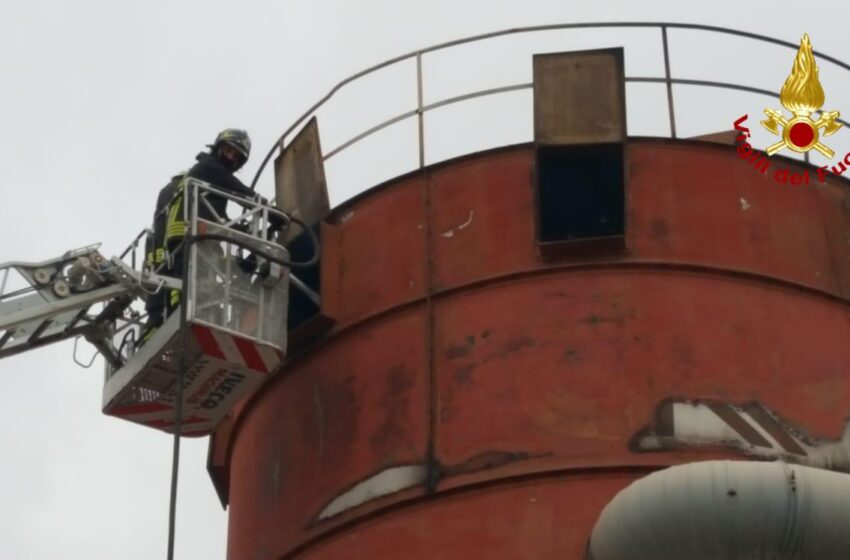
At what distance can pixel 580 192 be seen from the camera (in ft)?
58.2

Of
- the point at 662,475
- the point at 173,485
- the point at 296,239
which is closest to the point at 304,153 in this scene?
the point at 296,239

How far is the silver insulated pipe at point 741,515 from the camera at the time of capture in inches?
538

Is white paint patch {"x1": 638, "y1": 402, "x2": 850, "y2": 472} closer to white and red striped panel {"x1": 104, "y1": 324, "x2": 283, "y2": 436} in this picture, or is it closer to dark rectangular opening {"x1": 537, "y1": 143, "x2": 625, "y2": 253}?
dark rectangular opening {"x1": 537, "y1": 143, "x2": 625, "y2": 253}

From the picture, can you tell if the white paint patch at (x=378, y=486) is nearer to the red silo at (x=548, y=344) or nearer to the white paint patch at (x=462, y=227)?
the red silo at (x=548, y=344)

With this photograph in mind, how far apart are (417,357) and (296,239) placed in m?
2.19

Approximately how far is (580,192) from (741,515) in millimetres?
4715

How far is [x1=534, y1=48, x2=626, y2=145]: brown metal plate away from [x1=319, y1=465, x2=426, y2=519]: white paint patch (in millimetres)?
2989

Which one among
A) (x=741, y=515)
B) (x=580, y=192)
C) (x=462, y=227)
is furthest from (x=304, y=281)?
(x=741, y=515)

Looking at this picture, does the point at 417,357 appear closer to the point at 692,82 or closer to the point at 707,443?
the point at 707,443

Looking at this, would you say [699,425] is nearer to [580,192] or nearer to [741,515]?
[741,515]

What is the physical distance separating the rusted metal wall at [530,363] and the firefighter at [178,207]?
3.66 ft

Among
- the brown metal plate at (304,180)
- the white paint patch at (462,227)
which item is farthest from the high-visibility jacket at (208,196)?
the white paint patch at (462,227)

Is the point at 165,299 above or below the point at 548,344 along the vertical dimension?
above

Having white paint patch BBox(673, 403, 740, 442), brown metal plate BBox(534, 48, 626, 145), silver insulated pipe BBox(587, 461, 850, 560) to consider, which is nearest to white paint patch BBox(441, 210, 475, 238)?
brown metal plate BBox(534, 48, 626, 145)
